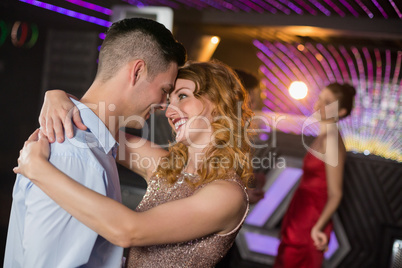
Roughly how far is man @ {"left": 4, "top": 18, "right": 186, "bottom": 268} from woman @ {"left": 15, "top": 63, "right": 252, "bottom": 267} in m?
0.08

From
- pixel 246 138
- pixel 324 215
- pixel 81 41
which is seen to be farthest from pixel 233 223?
pixel 81 41

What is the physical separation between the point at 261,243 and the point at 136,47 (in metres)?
2.95

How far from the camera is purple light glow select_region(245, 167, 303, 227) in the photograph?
405cm

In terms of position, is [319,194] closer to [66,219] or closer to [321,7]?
[321,7]

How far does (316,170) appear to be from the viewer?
11.0ft

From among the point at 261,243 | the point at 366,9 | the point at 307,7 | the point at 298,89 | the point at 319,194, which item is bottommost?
the point at 261,243

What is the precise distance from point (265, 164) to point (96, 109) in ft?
9.34

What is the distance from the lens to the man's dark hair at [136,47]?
1.54m

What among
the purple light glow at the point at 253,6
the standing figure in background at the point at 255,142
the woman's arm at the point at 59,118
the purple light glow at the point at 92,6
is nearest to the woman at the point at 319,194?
the standing figure in background at the point at 255,142

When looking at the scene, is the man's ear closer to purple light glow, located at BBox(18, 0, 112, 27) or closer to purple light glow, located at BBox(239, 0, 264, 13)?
purple light glow, located at BBox(239, 0, 264, 13)

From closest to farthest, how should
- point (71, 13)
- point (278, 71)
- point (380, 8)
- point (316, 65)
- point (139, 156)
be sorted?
point (139, 156) < point (380, 8) < point (71, 13) < point (316, 65) < point (278, 71)

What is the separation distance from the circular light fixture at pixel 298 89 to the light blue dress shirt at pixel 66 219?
19.1 feet

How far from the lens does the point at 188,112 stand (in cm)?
173

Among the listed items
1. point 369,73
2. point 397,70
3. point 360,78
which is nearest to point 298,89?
point 360,78
